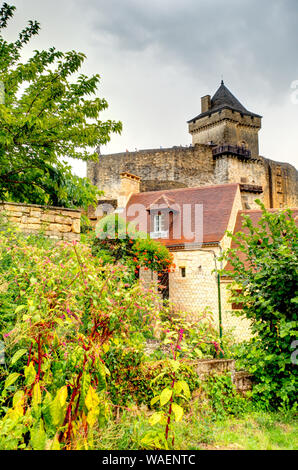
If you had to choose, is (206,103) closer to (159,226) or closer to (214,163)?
(214,163)

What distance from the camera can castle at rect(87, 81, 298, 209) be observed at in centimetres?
3209

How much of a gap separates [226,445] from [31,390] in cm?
173

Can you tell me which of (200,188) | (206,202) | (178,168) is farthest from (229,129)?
(206,202)

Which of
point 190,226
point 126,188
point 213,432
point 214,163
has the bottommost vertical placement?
point 213,432

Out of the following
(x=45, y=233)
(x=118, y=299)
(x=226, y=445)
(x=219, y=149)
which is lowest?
(x=226, y=445)

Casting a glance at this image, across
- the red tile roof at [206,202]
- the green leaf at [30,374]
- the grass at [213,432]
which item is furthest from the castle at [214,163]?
the green leaf at [30,374]

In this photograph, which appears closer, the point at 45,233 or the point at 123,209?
the point at 45,233

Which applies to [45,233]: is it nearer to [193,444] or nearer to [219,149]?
[193,444]

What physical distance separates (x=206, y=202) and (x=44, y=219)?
10.6 m

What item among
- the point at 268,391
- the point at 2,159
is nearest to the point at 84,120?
the point at 2,159

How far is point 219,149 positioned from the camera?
33094mm

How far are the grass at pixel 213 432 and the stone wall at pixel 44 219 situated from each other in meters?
3.89

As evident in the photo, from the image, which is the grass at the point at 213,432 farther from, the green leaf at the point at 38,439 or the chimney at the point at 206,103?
the chimney at the point at 206,103

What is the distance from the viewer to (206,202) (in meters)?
16.5
